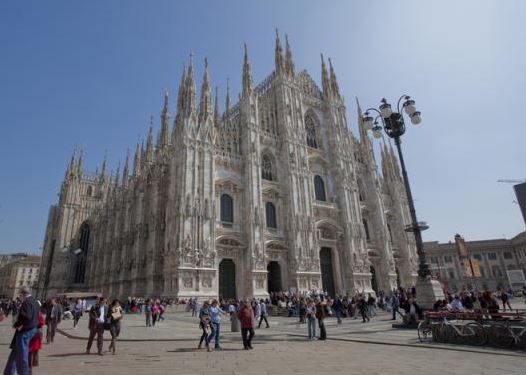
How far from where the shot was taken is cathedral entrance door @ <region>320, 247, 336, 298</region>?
106 feet

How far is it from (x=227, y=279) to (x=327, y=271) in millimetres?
11367

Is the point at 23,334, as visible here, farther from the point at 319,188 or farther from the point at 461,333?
the point at 319,188

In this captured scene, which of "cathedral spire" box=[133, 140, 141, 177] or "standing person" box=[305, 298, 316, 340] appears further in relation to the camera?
"cathedral spire" box=[133, 140, 141, 177]

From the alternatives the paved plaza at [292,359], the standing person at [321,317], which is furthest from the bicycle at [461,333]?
the standing person at [321,317]

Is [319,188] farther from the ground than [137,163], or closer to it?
closer to it

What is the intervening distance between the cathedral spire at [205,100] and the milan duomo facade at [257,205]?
112 mm

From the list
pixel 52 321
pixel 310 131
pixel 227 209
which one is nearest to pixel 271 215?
pixel 227 209

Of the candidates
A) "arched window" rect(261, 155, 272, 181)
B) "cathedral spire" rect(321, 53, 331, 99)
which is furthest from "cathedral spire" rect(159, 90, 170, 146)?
"cathedral spire" rect(321, 53, 331, 99)

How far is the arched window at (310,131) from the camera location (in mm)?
38000

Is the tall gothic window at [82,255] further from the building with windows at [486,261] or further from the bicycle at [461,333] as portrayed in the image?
the building with windows at [486,261]

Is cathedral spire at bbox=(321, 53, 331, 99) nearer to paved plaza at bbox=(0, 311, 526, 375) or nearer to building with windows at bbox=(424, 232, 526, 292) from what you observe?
paved plaza at bbox=(0, 311, 526, 375)

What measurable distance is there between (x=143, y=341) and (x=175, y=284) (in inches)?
504

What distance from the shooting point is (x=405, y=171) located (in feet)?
44.2

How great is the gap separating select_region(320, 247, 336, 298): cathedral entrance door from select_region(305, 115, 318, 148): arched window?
12238mm
